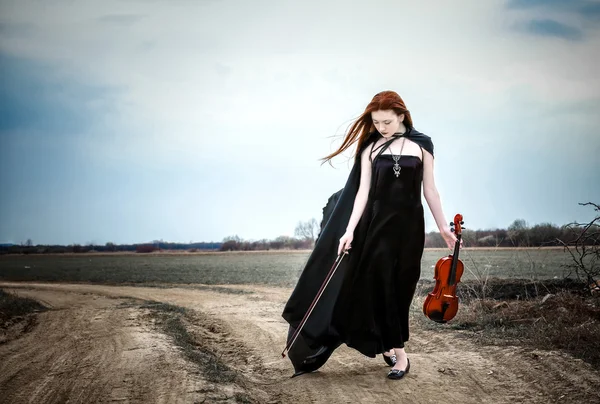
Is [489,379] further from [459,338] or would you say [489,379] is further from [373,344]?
[459,338]

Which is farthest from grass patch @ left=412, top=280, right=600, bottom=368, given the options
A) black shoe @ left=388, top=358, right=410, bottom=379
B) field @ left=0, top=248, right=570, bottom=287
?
black shoe @ left=388, top=358, right=410, bottom=379

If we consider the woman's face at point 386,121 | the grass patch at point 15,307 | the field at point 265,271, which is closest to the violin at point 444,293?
the woman's face at point 386,121

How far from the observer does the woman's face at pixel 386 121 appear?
17.0 ft

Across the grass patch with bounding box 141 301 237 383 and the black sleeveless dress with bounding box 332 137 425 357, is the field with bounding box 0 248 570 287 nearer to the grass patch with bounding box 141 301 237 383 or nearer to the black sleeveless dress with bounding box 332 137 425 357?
the black sleeveless dress with bounding box 332 137 425 357

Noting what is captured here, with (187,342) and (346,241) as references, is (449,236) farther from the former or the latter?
(187,342)

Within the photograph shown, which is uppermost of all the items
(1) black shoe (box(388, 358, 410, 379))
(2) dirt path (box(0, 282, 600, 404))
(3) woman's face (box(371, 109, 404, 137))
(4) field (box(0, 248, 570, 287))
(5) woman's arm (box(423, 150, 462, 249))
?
(3) woman's face (box(371, 109, 404, 137))

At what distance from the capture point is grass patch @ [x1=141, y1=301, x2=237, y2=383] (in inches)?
232

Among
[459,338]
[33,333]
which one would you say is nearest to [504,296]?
[459,338]

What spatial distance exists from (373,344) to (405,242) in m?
1.04

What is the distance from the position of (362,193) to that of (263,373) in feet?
8.32

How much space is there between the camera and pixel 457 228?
5.14m

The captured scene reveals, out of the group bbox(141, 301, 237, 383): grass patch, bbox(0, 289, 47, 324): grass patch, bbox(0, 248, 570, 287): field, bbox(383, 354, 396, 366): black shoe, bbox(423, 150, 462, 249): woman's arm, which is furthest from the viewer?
bbox(0, 248, 570, 287): field

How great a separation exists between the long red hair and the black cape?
6 cm

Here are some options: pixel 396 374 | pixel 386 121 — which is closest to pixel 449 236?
pixel 386 121
